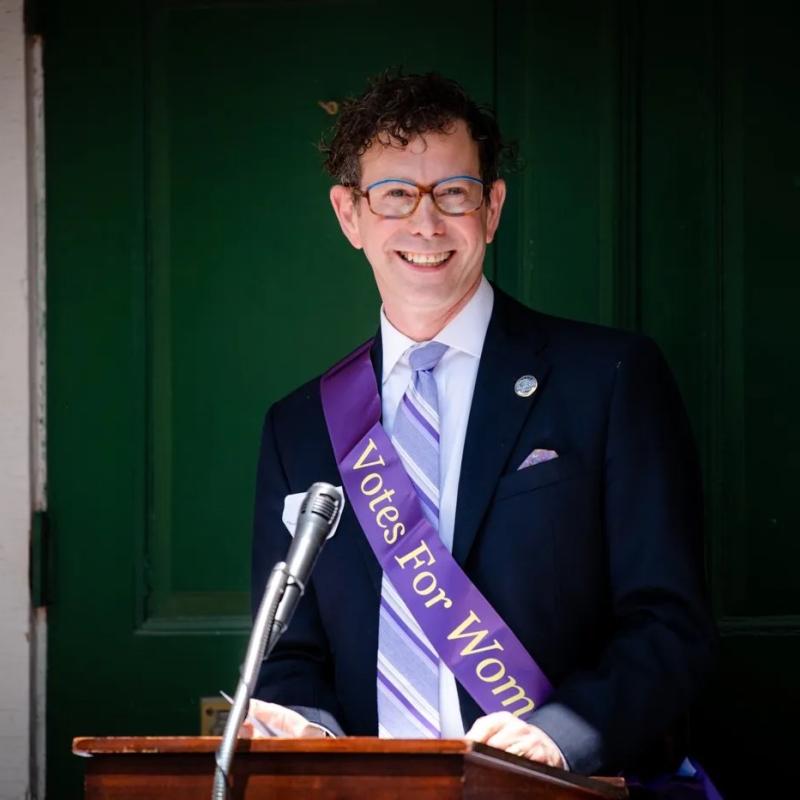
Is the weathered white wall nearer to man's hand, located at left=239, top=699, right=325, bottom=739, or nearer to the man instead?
the man

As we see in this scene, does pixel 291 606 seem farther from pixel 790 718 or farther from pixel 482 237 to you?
pixel 790 718

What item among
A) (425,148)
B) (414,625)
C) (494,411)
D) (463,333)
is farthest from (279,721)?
(425,148)

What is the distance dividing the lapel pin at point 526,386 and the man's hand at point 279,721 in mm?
628

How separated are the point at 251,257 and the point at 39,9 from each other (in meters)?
0.67

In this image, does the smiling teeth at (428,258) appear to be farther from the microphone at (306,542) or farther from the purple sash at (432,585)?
the microphone at (306,542)

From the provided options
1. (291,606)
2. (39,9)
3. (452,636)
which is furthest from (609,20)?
(291,606)

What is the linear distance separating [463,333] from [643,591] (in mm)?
536

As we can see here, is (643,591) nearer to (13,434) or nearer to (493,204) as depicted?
(493,204)

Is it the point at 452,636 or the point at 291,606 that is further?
the point at 452,636

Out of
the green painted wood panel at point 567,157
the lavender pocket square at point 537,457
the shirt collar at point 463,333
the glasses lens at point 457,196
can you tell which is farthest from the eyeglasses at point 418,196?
the green painted wood panel at point 567,157

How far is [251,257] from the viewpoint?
3.15m

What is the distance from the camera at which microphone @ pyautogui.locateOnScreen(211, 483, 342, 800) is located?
1.62m

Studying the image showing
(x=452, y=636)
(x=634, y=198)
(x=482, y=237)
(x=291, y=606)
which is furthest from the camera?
(x=634, y=198)

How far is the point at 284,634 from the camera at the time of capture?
2.55 m
